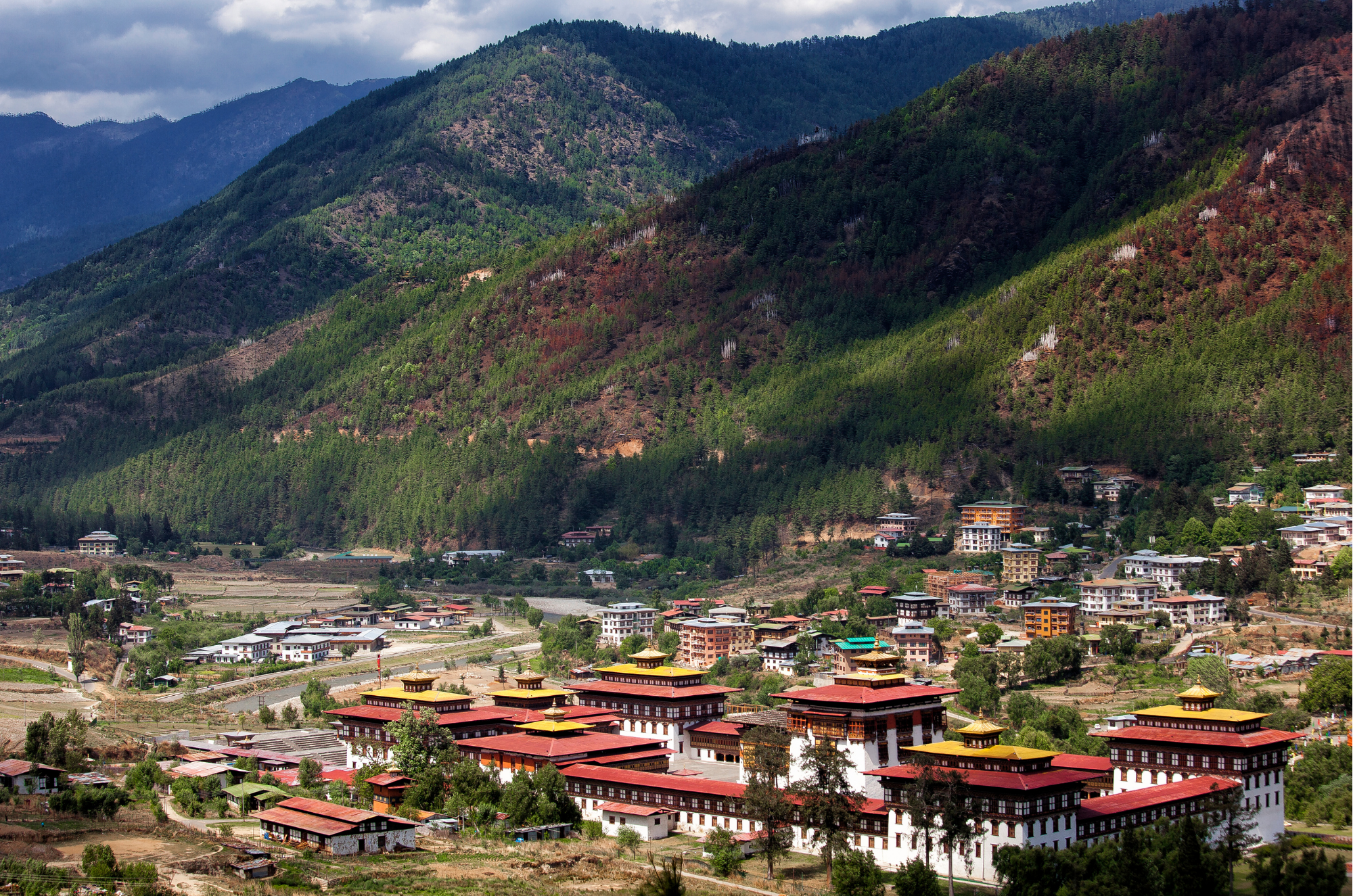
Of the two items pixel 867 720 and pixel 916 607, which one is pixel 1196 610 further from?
pixel 867 720

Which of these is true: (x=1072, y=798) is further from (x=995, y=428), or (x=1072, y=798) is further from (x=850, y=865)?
(x=995, y=428)

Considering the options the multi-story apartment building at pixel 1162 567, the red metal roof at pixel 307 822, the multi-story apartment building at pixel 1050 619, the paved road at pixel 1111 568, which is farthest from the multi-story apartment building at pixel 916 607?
the red metal roof at pixel 307 822

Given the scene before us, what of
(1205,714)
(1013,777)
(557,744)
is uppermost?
(1205,714)

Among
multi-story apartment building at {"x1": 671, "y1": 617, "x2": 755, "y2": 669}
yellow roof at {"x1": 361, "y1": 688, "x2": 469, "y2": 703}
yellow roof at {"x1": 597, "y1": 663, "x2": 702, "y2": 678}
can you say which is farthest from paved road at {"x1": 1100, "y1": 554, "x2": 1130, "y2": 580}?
yellow roof at {"x1": 361, "y1": 688, "x2": 469, "y2": 703}

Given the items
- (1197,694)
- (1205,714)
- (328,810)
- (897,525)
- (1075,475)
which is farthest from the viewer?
(897,525)

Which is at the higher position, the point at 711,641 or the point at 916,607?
the point at 916,607

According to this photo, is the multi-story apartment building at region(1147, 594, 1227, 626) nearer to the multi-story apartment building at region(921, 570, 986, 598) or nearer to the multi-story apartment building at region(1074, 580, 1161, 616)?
the multi-story apartment building at region(1074, 580, 1161, 616)

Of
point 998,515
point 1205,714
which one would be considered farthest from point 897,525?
point 1205,714

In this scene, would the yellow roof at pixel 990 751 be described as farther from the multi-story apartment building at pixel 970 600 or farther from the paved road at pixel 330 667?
the paved road at pixel 330 667
